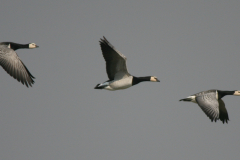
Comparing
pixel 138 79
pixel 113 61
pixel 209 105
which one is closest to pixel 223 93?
pixel 209 105

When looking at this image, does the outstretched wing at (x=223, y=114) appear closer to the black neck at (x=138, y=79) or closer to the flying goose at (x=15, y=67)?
the black neck at (x=138, y=79)

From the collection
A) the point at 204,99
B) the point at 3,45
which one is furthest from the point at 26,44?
the point at 204,99

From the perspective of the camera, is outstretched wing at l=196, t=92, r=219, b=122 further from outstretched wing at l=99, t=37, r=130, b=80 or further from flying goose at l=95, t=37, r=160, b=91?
outstretched wing at l=99, t=37, r=130, b=80

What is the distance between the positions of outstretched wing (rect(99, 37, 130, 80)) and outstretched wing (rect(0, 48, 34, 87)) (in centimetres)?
302

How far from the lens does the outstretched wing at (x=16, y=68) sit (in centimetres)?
1545

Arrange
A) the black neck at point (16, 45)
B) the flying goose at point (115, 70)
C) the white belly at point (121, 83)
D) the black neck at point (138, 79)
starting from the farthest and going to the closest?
the black neck at point (16, 45)
the black neck at point (138, 79)
the white belly at point (121, 83)
the flying goose at point (115, 70)

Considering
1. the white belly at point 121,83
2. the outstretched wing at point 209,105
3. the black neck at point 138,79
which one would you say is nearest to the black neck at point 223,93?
the outstretched wing at point 209,105

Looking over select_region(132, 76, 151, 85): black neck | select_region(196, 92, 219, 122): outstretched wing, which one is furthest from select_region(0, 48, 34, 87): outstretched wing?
select_region(196, 92, 219, 122): outstretched wing

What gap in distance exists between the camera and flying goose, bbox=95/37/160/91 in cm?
1570

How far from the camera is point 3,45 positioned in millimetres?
16516

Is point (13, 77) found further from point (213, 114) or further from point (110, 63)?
point (213, 114)

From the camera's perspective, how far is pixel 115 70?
1656cm

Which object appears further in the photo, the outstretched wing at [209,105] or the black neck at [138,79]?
the black neck at [138,79]

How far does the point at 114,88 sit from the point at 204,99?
3.76 metres
